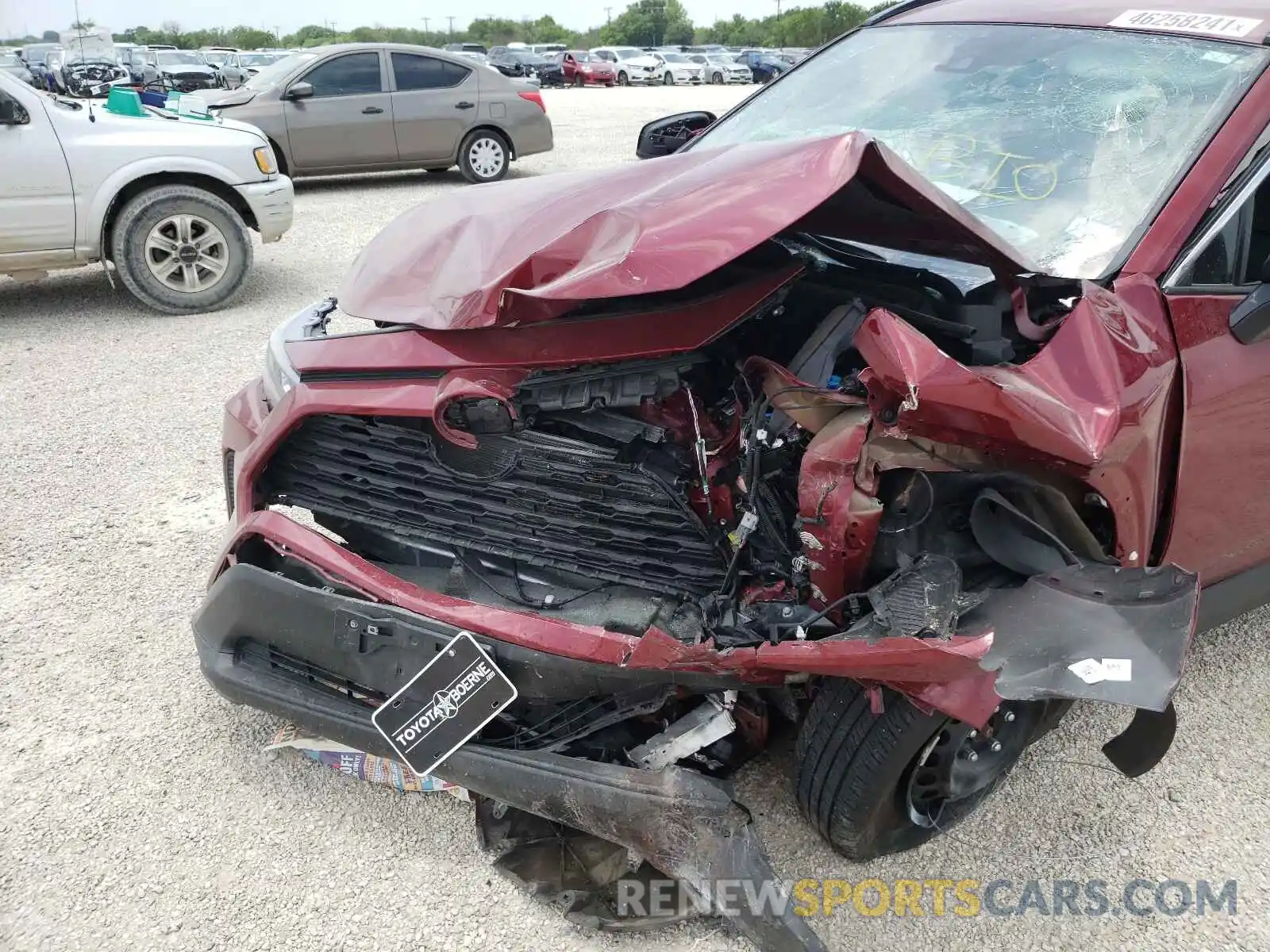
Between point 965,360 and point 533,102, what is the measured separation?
9.31 metres

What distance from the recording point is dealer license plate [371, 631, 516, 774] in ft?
6.50

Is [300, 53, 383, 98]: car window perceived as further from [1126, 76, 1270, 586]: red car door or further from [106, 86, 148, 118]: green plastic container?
[1126, 76, 1270, 586]: red car door

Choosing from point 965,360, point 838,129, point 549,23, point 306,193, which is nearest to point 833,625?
point 965,360

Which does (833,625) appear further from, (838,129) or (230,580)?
(838,129)

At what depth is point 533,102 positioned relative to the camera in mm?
10281

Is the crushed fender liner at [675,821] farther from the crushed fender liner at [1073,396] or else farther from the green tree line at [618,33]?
the green tree line at [618,33]

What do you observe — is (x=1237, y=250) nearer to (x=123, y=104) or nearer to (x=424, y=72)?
(x=123, y=104)

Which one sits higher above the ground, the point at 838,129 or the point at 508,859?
the point at 838,129

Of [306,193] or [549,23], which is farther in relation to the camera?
[549,23]

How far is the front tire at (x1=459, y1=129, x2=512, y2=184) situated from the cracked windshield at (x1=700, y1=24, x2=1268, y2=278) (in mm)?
7679

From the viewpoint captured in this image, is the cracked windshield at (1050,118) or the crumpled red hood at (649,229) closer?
the crumpled red hood at (649,229)

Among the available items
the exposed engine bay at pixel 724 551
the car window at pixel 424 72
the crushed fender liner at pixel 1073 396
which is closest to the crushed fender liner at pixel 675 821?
the exposed engine bay at pixel 724 551

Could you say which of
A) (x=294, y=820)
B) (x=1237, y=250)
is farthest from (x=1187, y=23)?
(x=294, y=820)

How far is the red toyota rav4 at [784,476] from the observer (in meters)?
1.85
